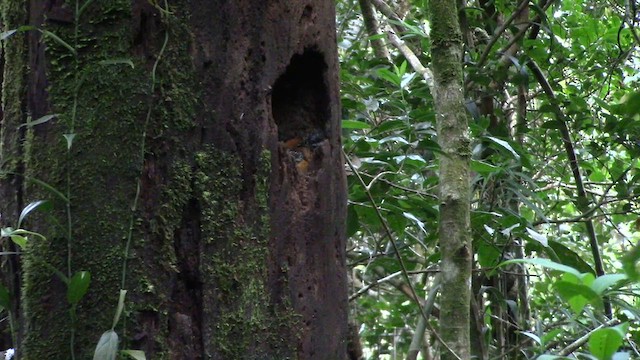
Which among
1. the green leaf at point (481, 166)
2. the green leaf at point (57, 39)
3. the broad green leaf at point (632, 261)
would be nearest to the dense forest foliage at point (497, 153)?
the green leaf at point (481, 166)

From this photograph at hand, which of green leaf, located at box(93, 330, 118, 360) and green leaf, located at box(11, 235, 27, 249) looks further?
green leaf, located at box(11, 235, 27, 249)

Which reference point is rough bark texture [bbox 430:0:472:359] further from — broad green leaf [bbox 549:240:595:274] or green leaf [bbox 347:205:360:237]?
broad green leaf [bbox 549:240:595:274]

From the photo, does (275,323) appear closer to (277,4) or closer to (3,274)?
(3,274)

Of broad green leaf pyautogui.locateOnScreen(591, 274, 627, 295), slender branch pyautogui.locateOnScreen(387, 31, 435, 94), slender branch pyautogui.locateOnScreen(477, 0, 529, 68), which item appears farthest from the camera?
slender branch pyautogui.locateOnScreen(387, 31, 435, 94)

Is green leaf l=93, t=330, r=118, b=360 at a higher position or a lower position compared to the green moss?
lower

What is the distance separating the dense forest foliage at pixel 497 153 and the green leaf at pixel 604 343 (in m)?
1.24

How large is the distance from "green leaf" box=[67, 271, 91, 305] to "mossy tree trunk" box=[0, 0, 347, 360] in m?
0.04

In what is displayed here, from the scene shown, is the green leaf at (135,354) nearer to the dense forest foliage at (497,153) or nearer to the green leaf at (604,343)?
the green leaf at (604,343)

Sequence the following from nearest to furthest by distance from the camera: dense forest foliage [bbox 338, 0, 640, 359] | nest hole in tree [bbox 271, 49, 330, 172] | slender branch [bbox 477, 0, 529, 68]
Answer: nest hole in tree [bbox 271, 49, 330, 172]
dense forest foliage [bbox 338, 0, 640, 359]
slender branch [bbox 477, 0, 529, 68]

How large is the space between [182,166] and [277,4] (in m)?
0.42

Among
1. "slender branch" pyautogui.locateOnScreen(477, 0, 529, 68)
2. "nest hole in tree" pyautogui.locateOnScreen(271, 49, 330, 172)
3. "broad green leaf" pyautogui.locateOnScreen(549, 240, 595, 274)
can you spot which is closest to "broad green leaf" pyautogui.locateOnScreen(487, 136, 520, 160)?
"broad green leaf" pyautogui.locateOnScreen(549, 240, 595, 274)

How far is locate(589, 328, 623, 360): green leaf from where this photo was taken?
2.98ft

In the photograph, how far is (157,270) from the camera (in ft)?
4.67

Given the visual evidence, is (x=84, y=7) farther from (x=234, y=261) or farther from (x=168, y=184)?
(x=234, y=261)
